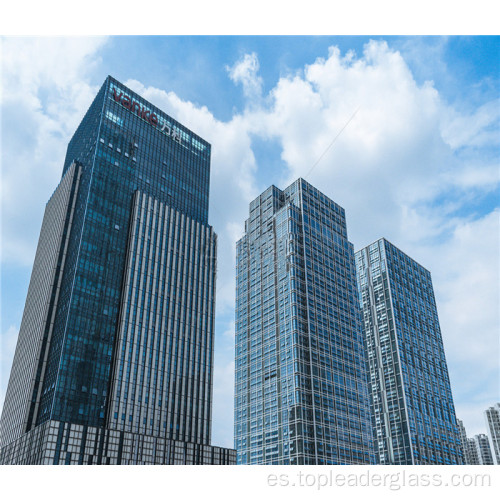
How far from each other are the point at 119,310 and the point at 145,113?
65.9 metres

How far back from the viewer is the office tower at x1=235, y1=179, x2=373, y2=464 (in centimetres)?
12681

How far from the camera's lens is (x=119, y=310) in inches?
4761

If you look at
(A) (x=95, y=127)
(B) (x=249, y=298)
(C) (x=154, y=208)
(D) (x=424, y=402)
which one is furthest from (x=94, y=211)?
(D) (x=424, y=402)

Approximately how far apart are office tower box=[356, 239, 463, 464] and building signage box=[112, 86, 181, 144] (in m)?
96.1

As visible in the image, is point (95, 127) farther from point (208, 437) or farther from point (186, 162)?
point (208, 437)

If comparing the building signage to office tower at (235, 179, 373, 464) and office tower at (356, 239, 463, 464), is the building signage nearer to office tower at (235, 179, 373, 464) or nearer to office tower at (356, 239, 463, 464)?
office tower at (235, 179, 373, 464)

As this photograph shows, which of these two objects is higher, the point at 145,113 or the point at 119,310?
the point at 145,113

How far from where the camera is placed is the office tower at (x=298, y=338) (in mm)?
126812

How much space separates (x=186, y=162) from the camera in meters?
159

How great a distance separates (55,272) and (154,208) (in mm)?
31912
